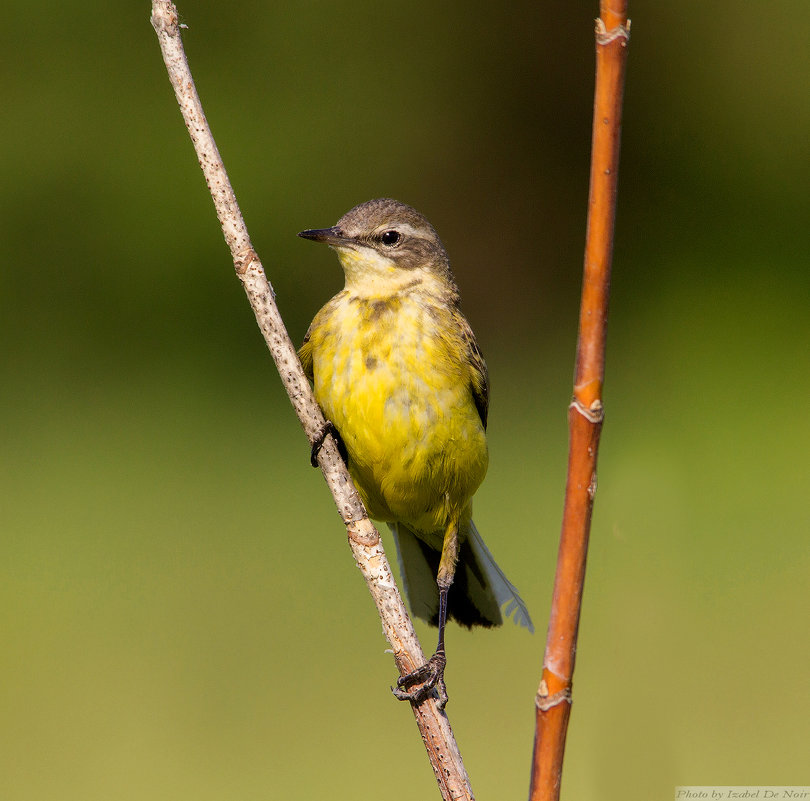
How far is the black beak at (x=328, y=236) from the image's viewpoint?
3.88 metres

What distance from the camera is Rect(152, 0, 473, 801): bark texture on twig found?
2246 millimetres

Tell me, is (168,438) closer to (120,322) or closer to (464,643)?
(120,322)

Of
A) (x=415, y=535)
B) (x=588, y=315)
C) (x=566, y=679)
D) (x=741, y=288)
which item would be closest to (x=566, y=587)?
(x=566, y=679)

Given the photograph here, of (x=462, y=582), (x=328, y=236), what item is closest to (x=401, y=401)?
(x=328, y=236)

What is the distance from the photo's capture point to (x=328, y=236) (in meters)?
3.94

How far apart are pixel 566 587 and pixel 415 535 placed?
3020mm

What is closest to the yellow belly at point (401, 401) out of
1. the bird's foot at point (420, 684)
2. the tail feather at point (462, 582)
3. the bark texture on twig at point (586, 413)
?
the tail feather at point (462, 582)

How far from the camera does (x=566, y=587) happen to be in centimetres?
143

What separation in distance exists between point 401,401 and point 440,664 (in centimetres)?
89

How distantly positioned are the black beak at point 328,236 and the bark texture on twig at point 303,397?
1211 mm

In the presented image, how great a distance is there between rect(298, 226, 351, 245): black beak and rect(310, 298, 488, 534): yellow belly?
226 millimetres

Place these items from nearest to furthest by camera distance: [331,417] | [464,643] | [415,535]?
1. [331,417]
2. [415,535]
3. [464,643]

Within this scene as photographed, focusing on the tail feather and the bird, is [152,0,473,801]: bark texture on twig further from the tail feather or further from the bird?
the tail feather

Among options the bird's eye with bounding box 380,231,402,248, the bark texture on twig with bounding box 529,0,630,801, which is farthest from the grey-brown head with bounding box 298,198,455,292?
the bark texture on twig with bounding box 529,0,630,801
